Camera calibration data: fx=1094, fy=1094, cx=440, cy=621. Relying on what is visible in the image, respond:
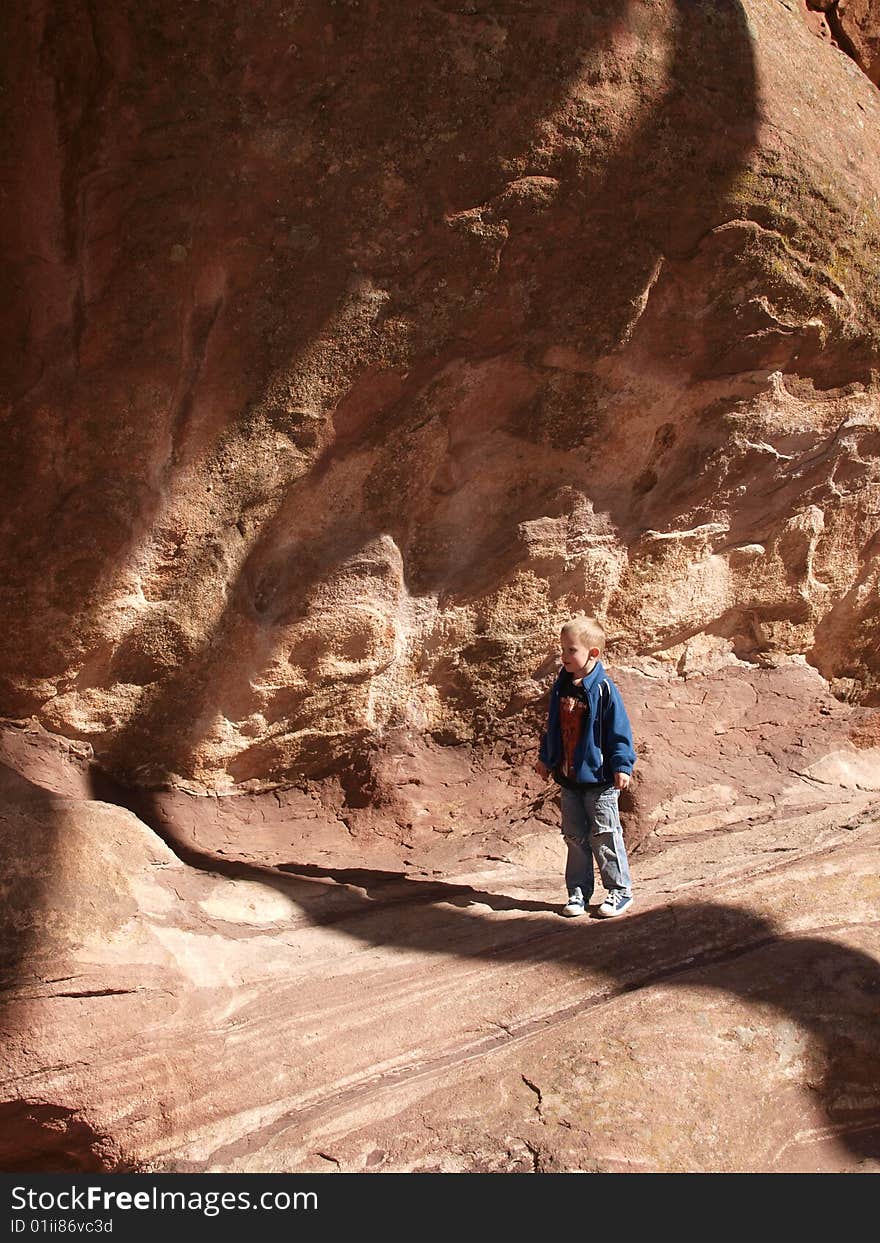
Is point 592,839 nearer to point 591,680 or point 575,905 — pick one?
point 575,905

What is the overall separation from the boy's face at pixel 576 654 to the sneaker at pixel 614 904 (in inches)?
27.5

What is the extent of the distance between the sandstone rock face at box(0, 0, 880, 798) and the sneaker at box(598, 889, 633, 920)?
1120 mm

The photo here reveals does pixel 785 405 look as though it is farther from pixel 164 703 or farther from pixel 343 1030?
pixel 343 1030

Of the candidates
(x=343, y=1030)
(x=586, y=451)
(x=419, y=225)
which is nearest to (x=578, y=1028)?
(x=343, y=1030)

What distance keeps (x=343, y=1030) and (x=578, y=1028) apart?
1.99 ft

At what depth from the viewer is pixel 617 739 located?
3.31m

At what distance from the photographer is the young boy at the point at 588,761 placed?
3316mm

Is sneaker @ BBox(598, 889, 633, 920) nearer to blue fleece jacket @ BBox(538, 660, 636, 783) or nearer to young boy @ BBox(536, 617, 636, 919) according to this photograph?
young boy @ BBox(536, 617, 636, 919)

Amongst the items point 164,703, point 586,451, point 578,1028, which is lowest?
point 164,703

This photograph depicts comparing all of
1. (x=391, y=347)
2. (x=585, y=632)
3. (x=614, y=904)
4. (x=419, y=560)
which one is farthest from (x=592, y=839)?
(x=391, y=347)

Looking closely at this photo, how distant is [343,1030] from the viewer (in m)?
2.85

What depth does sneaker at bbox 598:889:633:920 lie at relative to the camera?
132 inches

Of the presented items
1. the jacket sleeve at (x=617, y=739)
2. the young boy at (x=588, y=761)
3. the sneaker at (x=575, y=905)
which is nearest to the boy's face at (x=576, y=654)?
the young boy at (x=588, y=761)

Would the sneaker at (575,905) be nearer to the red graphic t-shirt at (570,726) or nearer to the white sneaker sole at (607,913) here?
the white sneaker sole at (607,913)
